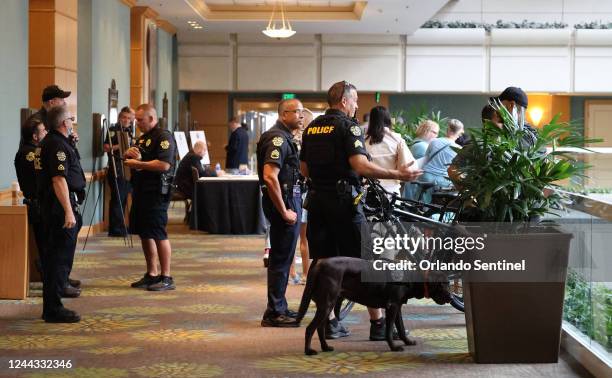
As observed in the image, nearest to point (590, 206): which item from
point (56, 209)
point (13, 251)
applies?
point (56, 209)

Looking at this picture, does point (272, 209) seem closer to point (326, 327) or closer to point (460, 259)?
point (326, 327)

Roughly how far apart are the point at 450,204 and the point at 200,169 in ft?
Result: 25.2

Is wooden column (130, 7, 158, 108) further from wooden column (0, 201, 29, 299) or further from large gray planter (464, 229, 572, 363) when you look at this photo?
large gray planter (464, 229, 572, 363)

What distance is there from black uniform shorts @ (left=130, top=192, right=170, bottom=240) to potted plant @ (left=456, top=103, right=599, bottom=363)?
3.15 meters

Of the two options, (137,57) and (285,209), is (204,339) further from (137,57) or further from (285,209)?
(137,57)

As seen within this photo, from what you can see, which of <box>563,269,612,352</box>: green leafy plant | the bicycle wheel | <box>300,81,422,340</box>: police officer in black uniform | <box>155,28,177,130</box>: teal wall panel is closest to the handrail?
<box>563,269,612,352</box>: green leafy plant

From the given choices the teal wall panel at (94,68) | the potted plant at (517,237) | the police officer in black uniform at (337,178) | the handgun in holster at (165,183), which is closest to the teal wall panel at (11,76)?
the handgun in holster at (165,183)

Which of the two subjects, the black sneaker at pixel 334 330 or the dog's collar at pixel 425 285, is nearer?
the dog's collar at pixel 425 285

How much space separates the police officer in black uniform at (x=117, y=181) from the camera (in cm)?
1252

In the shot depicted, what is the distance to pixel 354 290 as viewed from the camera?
5645 mm

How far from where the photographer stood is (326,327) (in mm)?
6078

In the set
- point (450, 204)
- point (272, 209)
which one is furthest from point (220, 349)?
point (450, 204)

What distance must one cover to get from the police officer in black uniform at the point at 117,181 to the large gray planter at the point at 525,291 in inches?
297

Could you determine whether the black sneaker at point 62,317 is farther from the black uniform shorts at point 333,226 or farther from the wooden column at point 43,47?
the wooden column at point 43,47
